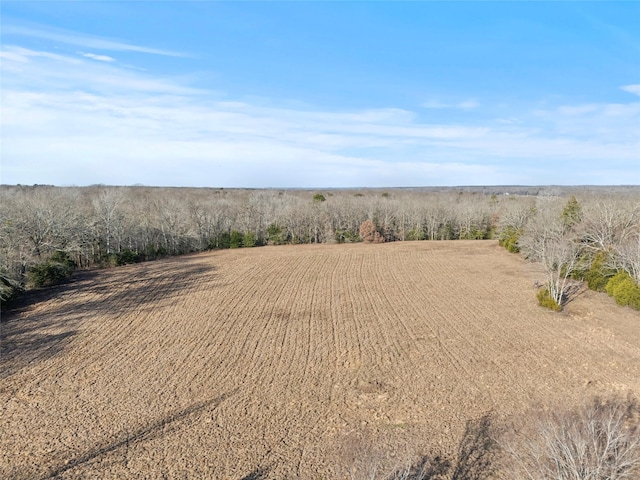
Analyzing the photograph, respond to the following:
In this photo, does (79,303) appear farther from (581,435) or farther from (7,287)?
(581,435)

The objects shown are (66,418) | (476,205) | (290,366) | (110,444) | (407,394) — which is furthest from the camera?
(476,205)

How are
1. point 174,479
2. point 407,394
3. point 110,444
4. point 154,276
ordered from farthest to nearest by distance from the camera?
1. point 154,276
2. point 407,394
3. point 110,444
4. point 174,479

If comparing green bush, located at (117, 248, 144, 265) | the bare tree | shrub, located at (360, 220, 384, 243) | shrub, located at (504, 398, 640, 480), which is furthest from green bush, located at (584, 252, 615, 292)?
green bush, located at (117, 248, 144, 265)

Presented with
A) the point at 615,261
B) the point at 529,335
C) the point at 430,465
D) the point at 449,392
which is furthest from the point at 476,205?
the point at 430,465

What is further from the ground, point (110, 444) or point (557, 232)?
point (557, 232)

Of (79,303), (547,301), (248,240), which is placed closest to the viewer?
(547,301)

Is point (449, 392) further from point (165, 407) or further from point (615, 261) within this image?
point (615, 261)

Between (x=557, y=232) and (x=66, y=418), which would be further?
(x=557, y=232)

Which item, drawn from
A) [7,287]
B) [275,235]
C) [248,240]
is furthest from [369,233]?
[7,287]
